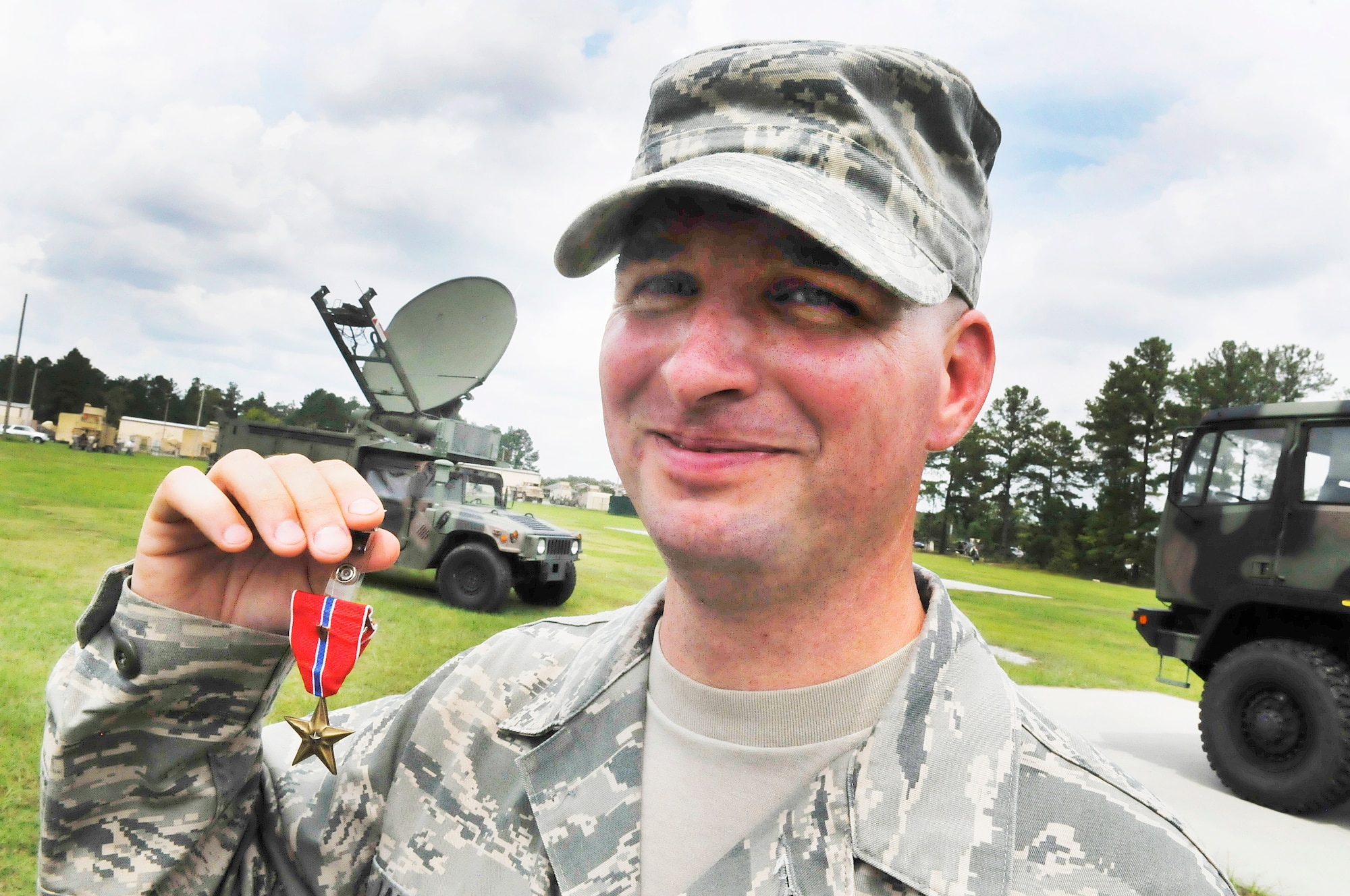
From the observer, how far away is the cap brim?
963 millimetres

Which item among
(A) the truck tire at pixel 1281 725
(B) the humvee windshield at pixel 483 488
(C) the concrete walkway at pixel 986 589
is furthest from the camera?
(C) the concrete walkway at pixel 986 589

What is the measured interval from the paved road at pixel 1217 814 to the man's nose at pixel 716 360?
171 centimetres

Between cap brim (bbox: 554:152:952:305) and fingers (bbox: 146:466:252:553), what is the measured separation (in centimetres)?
55

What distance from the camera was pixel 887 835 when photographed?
1019 millimetres

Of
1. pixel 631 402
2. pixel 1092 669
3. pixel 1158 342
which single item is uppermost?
pixel 1158 342

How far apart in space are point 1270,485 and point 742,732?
5.23 m

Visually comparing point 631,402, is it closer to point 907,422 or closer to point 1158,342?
point 907,422

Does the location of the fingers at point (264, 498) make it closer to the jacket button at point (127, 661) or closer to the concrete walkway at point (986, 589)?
the jacket button at point (127, 661)

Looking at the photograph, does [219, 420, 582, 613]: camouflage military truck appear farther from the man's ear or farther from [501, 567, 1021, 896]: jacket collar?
the man's ear

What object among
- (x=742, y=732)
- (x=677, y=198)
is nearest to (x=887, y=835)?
(x=742, y=732)

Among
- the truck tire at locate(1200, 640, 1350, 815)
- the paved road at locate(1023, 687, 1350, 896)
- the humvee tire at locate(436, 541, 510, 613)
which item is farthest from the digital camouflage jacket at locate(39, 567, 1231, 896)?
the humvee tire at locate(436, 541, 510, 613)

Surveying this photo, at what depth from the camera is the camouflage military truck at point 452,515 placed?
909 centimetres

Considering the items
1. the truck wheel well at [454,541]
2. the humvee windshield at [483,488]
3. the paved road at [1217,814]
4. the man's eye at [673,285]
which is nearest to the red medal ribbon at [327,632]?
the man's eye at [673,285]

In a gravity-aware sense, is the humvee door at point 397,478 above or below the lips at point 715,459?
below
